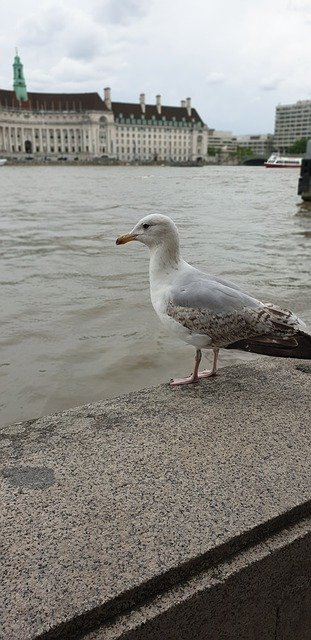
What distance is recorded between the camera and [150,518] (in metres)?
1.23

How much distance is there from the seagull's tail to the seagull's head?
59 cm

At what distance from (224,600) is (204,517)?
0.18 meters

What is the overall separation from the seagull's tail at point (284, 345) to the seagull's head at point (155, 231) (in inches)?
23.1

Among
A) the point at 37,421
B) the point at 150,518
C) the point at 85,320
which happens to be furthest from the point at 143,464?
the point at 85,320

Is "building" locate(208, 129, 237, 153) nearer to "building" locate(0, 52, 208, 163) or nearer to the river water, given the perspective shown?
"building" locate(0, 52, 208, 163)

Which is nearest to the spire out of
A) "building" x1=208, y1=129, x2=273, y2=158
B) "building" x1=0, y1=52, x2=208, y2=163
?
"building" x1=0, y1=52, x2=208, y2=163

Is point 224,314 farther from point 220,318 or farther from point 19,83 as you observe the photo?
point 19,83

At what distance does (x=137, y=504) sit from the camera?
1279mm

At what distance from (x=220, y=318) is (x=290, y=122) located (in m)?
172

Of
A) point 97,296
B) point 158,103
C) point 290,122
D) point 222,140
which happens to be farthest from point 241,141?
point 97,296

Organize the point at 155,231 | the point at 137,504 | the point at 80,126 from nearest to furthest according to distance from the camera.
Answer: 1. the point at 137,504
2. the point at 155,231
3. the point at 80,126

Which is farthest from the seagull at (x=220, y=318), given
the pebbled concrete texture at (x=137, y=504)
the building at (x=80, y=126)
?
the building at (x=80, y=126)

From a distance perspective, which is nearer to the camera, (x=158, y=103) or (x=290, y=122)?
(x=158, y=103)

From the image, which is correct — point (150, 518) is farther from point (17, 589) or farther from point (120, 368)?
point (120, 368)
